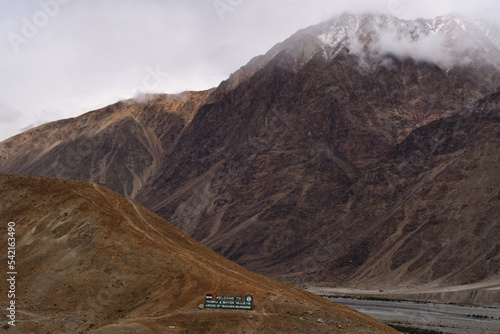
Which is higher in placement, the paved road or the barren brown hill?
the barren brown hill

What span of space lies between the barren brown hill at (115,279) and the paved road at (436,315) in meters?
33.5

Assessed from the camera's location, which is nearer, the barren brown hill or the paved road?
the barren brown hill

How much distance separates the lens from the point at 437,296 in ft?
360

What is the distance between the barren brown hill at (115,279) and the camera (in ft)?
126

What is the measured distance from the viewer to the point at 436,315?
87750 millimetres

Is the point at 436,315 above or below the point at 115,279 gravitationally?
below

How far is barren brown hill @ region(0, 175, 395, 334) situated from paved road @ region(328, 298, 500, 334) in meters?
33.5

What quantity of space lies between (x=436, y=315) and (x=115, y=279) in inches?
2466

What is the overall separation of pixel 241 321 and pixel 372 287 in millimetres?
98048

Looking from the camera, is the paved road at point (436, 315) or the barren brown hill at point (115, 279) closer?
the barren brown hill at point (115, 279)

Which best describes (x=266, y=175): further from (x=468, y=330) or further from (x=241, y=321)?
(x=241, y=321)

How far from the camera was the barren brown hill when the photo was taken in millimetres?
38438

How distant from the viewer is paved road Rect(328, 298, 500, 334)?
75.5 meters

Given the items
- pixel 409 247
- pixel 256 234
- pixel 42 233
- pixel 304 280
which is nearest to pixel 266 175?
pixel 256 234
